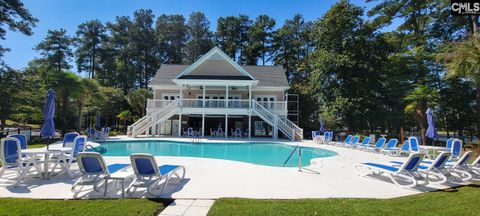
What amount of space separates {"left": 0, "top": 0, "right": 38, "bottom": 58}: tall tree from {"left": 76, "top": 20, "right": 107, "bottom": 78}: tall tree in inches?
767

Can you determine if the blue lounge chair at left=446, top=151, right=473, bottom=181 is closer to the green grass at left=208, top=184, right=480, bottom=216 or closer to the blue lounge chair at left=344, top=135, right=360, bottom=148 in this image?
the green grass at left=208, top=184, right=480, bottom=216

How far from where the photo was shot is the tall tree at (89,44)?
4316 cm

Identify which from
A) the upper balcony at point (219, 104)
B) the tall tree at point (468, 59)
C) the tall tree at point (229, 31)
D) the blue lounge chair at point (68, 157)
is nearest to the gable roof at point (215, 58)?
the upper balcony at point (219, 104)

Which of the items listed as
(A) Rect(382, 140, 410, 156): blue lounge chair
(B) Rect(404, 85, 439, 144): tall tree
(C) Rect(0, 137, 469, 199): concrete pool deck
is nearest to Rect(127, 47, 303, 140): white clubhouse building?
(A) Rect(382, 140, 410, 156): blue lounge chair

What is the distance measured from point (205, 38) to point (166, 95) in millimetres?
20578

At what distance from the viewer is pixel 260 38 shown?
137 feet

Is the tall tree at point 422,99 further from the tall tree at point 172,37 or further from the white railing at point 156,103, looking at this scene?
the tall tree at point 172,37

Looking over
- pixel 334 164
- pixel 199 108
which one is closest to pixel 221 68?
pixel 199 108

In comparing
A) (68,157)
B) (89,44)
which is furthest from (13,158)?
(89,44)

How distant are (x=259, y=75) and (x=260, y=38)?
14.0m

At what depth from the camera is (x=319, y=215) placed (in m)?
4.44

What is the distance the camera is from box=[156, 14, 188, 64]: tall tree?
45.3 m

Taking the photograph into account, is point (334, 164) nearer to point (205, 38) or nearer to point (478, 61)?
point (478, 61)

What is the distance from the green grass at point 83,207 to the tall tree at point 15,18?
83.2ft
